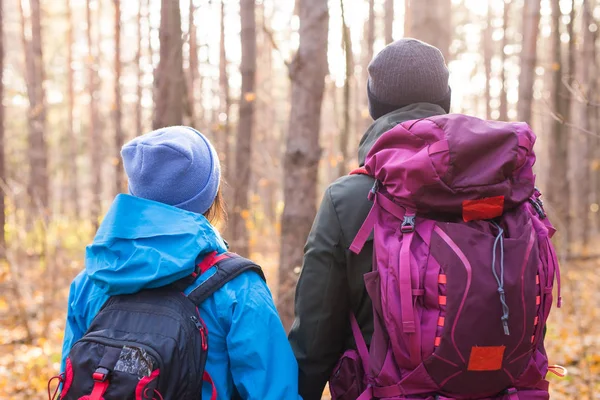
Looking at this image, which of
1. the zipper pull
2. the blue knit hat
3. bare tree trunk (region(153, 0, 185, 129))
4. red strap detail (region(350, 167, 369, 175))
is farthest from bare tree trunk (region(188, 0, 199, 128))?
the zipper pull

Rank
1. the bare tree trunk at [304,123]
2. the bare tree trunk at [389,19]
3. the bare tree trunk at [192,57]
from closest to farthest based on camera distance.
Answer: the bare tree trunk at [304,123]
the bare tree trunk at [192,57]
the bare tree trunk at [389,19]

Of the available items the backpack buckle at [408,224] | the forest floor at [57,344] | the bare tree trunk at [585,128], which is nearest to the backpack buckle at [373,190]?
the backpack buckle at [408,224]

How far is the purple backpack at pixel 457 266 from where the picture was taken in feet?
5.66

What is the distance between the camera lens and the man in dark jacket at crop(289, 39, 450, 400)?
199cm

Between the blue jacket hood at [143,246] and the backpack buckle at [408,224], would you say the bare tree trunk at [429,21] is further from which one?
the blue jacket hood at [143,246]

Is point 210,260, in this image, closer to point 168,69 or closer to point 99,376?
point 99,376

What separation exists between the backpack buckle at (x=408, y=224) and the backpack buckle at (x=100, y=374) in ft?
3.15

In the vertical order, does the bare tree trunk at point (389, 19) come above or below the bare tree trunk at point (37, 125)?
above

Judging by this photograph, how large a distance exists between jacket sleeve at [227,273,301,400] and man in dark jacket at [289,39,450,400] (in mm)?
157

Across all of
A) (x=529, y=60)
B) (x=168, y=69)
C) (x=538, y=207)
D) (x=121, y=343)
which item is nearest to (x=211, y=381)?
(x=121, y=343)

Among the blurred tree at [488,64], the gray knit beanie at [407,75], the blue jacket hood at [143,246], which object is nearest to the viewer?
the blue jacket hood at [143,246]

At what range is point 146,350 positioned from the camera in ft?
5.62

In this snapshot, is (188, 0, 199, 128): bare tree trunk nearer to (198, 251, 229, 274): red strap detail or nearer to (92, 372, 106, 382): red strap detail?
(198, 251, 229, 274): red strap detail

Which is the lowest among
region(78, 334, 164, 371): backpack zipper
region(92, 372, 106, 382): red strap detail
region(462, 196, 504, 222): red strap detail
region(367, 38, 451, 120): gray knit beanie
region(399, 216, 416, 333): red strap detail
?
region(92, 372, 106, 382): red strap detail
